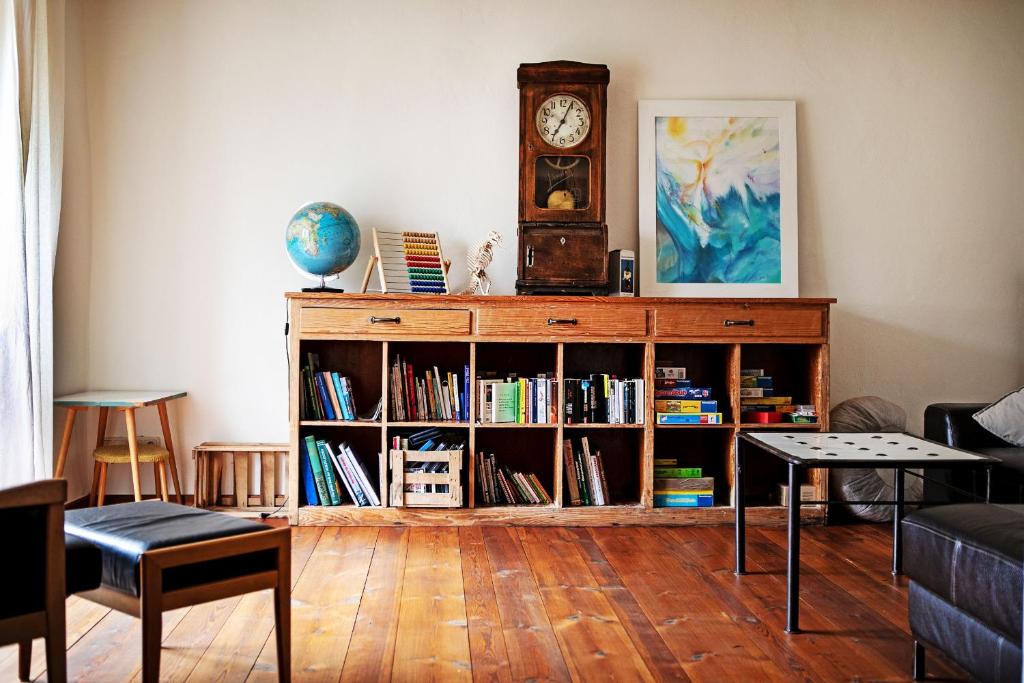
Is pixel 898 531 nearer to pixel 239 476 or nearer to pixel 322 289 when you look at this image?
pixel 322 289

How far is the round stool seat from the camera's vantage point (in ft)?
12.7

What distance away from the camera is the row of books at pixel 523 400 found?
3967 mm

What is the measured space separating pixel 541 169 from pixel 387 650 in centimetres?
250

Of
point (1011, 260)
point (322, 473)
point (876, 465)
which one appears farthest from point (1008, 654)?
point (1011, 260)

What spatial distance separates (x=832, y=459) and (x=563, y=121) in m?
2.23

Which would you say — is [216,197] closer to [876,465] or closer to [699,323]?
[699,323]

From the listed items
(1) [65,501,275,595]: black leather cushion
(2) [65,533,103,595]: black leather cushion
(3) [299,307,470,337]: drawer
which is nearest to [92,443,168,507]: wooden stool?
(3) [299,307,470,337]: drawer

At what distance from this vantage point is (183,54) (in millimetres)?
4277

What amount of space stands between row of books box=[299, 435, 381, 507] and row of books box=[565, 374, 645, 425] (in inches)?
39.4

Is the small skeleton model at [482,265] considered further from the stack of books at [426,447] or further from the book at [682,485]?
the book at [682,485]

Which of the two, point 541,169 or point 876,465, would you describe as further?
point 541,169

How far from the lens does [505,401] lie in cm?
397

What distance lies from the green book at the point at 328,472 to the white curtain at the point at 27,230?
112cm

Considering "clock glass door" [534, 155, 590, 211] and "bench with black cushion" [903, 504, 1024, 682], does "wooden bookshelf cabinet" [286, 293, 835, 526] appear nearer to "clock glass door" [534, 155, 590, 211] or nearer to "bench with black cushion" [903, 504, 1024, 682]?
"clock glass door" [534, 155, 590, 211]
